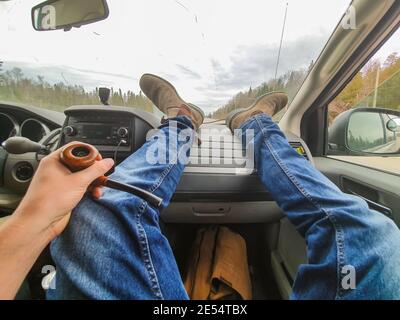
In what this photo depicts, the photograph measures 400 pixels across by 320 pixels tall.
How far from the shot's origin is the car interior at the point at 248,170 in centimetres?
78

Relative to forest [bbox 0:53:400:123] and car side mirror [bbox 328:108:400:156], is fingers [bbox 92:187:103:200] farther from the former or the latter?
car side mirror [bbox 328:108:400:156]

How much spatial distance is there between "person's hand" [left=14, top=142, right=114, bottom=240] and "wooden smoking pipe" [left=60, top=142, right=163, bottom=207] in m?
0.01

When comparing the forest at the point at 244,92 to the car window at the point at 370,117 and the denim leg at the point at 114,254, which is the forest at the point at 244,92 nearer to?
the car window at the point at 370,117

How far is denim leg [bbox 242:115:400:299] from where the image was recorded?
430mm

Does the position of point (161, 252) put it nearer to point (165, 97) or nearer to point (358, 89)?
point (165, 97)

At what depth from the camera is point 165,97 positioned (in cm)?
116

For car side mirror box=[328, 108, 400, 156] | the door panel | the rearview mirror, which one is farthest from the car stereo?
car side mirror box=[328, 108, 400, 156]

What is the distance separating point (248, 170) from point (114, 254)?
1.87ft

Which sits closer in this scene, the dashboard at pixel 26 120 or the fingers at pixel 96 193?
the fingers at pixel 96 193

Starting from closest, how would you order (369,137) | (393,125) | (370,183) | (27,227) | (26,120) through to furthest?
1. (27,227)
2. (370,183)
3. (393,125)
4. (369,137)
5. (26,120)

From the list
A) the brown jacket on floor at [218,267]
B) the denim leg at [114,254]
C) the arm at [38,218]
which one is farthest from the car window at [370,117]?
the arm at [38,218]

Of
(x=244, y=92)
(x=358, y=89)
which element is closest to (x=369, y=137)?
(x=358, y=89)

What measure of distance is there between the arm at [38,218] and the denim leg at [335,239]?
1.58 ft
